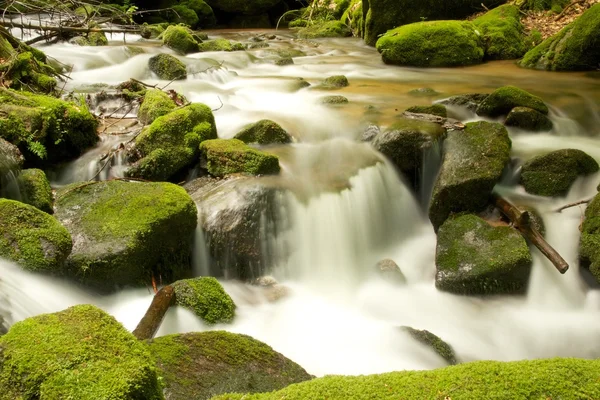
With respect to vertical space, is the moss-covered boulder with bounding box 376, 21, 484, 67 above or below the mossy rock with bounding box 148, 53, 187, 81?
above

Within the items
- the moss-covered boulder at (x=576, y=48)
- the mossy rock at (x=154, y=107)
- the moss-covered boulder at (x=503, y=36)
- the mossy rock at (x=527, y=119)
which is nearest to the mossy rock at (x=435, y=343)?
the mossy rock at (x=527, y=119)

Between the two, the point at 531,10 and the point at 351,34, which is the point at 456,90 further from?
the point at 351,34

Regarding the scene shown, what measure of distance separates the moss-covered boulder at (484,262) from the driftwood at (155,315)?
258 cm

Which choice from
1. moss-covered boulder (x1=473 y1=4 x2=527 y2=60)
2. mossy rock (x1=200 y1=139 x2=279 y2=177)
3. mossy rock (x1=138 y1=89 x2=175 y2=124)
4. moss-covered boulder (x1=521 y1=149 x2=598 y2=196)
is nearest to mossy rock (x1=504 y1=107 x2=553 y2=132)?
moss-covered boulder (x1=521 y1=149 x2=598 y2=196)

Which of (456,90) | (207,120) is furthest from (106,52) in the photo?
(456,90)

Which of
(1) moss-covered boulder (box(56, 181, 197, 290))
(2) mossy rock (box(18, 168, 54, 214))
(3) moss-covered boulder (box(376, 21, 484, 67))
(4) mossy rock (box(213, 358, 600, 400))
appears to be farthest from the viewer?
(3) moss-covered boulder (box(376, 21, 484, 67))

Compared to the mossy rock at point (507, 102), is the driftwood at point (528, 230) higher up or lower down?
lower down

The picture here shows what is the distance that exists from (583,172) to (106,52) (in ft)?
31.3

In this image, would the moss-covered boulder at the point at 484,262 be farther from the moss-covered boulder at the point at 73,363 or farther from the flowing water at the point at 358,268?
the moss-covered boulder at the point at 73,363

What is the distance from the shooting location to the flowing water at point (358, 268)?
3971 mm

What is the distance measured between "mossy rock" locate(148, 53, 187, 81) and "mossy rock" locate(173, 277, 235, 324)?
6.37 metres

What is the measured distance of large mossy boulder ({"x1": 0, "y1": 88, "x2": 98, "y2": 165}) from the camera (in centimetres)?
515

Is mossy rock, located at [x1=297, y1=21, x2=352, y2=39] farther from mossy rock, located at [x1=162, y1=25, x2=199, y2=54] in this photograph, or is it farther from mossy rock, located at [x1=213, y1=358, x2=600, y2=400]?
mossy rock, located at [x1=213, y1=358, x2=600, y2=400]

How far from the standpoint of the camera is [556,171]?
578 cm
